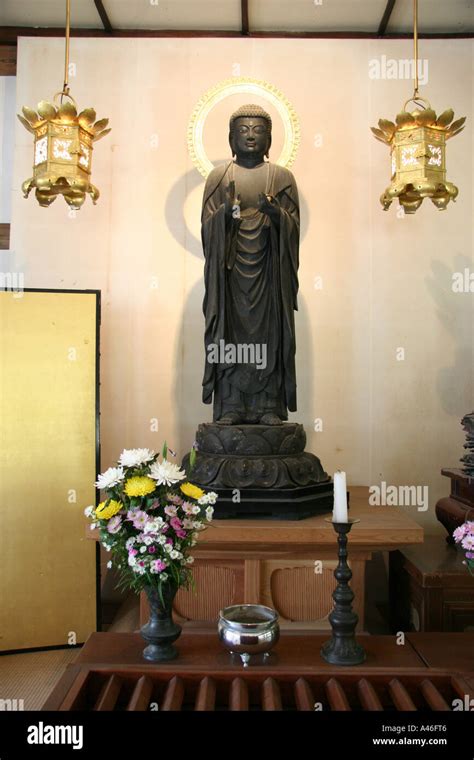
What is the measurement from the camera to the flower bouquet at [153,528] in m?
1.64

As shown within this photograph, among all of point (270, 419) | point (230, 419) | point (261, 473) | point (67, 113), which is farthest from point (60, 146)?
point (261, 473)

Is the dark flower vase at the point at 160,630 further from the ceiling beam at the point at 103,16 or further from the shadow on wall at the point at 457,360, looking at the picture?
the ceiling beam at the point at 103,16

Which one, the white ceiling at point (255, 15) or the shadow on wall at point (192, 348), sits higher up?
the white ceiling at point (255, 15)

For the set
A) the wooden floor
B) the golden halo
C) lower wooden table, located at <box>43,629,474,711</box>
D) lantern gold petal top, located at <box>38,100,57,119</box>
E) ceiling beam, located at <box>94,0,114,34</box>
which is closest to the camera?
lower wooden table, located at <box>43,629,474,711</box>

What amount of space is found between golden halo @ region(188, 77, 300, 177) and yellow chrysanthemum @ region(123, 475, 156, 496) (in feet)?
6.60

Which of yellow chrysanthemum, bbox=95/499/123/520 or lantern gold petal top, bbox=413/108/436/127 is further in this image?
lantern gold petal top, bbox=413/108/436/127

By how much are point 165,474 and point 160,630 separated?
0.45m

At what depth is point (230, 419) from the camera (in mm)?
2857

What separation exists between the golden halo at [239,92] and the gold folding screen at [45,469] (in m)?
1.02

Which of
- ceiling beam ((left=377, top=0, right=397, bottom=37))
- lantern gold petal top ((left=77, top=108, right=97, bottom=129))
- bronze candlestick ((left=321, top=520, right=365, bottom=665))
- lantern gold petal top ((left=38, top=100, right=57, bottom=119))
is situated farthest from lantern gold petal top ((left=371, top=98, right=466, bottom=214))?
bronze candlestick ((left=321, top=520, right=365, bottom=665))

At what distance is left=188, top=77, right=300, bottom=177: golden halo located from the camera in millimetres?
3031

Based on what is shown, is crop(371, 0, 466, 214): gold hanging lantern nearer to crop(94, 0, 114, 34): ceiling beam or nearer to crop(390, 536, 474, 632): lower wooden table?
crop(390, 536, 474, 632): lower wooden table

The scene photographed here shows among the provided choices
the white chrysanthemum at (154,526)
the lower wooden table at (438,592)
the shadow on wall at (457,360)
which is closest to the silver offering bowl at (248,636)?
the white chrysanthemum at (154,526)

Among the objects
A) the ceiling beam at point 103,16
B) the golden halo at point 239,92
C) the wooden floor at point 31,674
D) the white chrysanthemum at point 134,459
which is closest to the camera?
the white chrysanthemum at point 134,459
